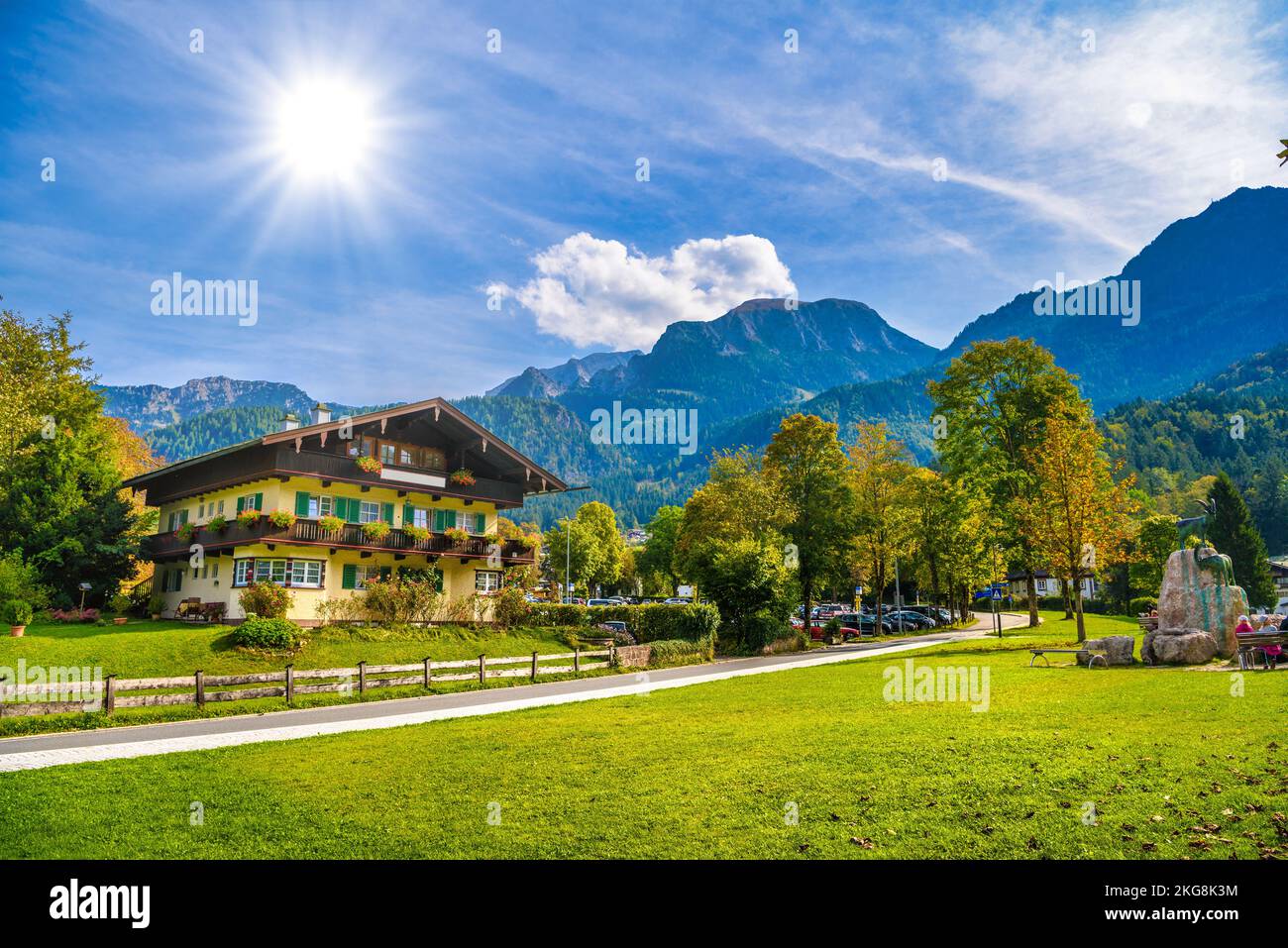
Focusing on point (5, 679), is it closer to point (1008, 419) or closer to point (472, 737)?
point (472, 737)

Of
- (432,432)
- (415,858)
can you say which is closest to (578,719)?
(415,858)

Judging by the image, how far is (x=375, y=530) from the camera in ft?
122

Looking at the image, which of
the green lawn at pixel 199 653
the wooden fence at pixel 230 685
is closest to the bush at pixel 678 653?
the green lawn at pixel 199 653

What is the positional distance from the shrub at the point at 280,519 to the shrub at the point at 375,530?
3510 millimetres

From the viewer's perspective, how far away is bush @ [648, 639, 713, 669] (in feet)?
115

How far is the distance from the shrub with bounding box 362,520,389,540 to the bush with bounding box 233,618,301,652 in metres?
7.61

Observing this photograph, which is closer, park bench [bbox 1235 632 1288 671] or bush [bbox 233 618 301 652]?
park bench [bbox 1235 632 1288 671]

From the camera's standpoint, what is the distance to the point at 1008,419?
4288 cm

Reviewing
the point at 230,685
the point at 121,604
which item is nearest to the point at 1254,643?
the point at 230,685

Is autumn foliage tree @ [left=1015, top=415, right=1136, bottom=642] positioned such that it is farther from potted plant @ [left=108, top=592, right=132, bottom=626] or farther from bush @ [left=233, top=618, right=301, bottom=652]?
potted plant @ [left=108, top=592, right=132, bottom=626]

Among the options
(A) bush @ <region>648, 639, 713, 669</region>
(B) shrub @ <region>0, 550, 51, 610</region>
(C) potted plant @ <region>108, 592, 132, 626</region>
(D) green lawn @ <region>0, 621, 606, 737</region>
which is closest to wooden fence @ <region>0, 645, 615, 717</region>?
(D) green lawn @ <region>0, 621, 606, 737</region>

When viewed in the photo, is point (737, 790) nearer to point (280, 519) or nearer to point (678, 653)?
point (678, 653)

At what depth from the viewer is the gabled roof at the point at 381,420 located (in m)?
35.4

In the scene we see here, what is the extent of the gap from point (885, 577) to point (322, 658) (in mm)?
39575
